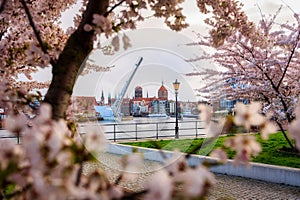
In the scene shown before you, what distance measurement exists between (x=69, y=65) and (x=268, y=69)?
6.68 meters

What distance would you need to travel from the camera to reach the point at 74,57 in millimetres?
1481

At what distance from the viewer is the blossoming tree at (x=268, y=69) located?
23.4 ft

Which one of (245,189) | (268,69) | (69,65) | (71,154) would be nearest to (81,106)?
(69,65)

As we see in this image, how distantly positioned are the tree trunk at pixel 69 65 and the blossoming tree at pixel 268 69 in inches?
223

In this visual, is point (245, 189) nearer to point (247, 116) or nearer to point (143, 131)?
point (247, 116)

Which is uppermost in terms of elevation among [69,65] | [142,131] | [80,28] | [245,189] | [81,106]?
[80,28]

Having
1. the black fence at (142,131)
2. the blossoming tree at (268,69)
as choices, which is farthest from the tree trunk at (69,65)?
the black fence at (142,131)

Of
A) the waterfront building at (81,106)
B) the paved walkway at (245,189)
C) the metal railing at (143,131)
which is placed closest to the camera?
the waterfront building at (81,106)

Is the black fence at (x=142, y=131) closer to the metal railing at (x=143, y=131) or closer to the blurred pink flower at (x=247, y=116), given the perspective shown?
the metal railing at (x=143, y=131)

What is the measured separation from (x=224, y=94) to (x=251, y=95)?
780mm

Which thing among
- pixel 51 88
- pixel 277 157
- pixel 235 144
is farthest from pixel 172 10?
pixel 277 157

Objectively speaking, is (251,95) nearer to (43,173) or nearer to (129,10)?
(129,10)

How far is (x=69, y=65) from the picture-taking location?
1.46m

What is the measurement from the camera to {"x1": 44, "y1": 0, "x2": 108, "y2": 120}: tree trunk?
138 cm
